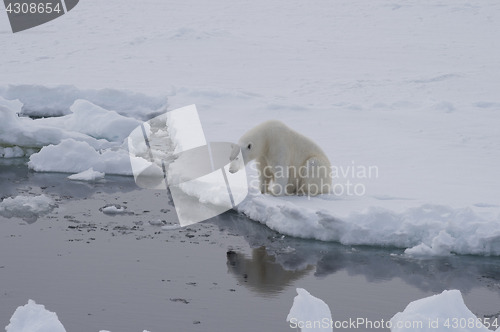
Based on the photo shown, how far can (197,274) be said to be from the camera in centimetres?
468

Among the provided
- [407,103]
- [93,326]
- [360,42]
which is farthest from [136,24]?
[93,326]

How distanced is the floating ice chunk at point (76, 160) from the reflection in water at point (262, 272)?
9.80 feet

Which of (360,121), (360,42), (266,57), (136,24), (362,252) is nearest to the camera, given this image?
(362,252)

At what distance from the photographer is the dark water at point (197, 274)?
4059mm

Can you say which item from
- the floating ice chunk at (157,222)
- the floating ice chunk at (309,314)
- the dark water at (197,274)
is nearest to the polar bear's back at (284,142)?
the dark water at (197,274)

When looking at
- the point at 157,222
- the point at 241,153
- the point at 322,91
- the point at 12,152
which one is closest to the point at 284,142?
the point at 241,153

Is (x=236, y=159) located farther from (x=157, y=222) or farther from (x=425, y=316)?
(x=425, y=316)

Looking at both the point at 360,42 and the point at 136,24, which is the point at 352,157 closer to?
the point at 360,42

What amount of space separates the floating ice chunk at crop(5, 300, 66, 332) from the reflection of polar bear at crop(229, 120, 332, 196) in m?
2.76

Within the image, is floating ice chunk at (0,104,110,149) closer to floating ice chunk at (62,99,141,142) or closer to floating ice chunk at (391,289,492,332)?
floating ice chunk at (62,99,141,142)

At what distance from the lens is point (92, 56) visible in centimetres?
1842

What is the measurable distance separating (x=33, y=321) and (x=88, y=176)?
3.96 m

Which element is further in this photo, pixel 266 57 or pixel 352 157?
pixel 266 57

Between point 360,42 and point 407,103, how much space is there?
828cm
